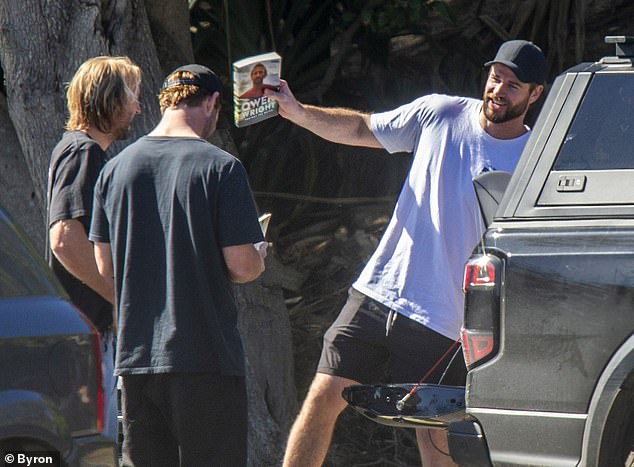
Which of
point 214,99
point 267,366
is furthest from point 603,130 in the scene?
point 267,366

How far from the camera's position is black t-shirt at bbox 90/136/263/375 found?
13.2 feet

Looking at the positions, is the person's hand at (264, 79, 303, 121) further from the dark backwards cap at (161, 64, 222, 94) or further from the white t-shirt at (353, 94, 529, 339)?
the dark backwards cap at (161, 64, 222, 94)

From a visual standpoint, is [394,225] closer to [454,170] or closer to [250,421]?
[454,170]

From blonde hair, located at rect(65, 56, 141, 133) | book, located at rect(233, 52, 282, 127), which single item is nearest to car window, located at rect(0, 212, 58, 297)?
blonde hair, located at rect(65, 56, 141, 133)

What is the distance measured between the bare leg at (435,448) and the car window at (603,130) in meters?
1.42

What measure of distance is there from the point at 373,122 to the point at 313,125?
0.26 m

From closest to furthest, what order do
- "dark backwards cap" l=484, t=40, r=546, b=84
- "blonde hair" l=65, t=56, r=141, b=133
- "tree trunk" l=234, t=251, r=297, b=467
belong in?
"blonde hair" l=65, t=56, r=141, b=133 → "dark backwards cap" l=484, t=40, r=546, b=84 → "tree trunk" l=234, t=251, r=297, b=467

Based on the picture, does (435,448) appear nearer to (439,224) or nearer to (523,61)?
(439,224)

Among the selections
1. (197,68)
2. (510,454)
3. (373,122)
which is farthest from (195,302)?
(373,122)

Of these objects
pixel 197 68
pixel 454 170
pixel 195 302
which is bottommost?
pixel 195 302

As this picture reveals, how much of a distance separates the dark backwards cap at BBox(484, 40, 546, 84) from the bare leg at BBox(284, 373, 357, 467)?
139 cm

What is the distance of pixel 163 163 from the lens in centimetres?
407

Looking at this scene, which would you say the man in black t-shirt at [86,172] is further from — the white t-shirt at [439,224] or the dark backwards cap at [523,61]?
the dark backwards cap at [523,61]

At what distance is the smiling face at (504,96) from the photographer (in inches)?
190
